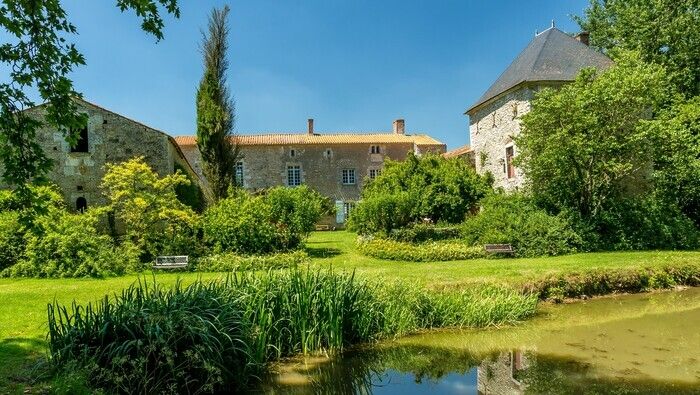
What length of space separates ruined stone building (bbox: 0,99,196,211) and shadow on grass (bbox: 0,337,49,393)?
37.0ft

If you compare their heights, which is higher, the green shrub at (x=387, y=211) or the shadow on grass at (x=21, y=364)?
the green shrub at (x=387, y=211)

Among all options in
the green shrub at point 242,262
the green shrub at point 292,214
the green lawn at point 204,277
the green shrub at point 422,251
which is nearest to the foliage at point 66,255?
the green lawn at point 204,277

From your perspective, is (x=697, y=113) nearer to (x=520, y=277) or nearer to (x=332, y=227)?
(x=520, y=277)

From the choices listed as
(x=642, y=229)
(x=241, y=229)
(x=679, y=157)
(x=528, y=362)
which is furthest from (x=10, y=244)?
(x=679, y=157)

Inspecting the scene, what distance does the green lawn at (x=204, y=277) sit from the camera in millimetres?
5785

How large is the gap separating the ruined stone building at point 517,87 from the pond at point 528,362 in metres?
10.8

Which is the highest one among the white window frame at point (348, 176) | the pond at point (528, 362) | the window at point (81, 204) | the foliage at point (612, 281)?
the white window frame at point (348, 176)

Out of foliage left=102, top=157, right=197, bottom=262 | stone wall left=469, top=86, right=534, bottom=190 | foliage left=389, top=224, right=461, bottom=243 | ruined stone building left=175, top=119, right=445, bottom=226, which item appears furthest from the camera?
ruined stone building left=175, top=119, right=445, bottom=226

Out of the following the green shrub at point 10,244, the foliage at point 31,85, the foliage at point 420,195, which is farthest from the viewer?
the foliage at point 420,195

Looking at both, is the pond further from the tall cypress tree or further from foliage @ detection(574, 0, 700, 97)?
foliage @ detection(574, 0, 700, 97)

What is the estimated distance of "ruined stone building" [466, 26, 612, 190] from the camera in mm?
19109

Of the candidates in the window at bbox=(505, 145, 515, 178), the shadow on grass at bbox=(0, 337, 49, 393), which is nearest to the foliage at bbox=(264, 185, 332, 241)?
the window at bbox=(505, 145, 515, 178)

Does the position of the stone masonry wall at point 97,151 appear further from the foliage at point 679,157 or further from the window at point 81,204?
the foliage at point 679,157

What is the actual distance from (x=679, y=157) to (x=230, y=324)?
16534mm
